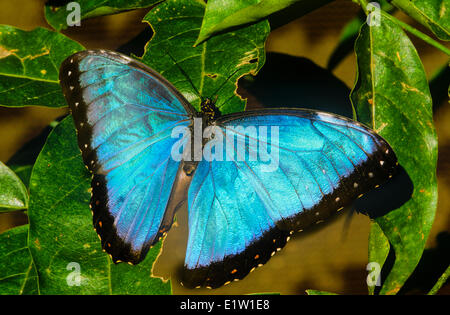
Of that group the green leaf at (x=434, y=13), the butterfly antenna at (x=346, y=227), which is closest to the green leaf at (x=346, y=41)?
the green leaf at (x=434, y=13)

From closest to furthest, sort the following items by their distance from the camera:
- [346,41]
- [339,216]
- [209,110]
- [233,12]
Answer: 1. [233,12]
2. [209,110]
3. [346,41]
4. [339,216]

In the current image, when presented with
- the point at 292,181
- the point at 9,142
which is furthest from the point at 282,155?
the point at 9,142

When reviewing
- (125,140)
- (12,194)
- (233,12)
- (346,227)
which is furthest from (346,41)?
(12,194)

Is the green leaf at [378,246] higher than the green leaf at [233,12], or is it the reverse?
the green leaf at [233,12]

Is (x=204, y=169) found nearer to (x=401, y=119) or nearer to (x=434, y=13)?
(x=401, y=119)

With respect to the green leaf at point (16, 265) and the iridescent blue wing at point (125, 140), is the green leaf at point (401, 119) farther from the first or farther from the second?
the green leaf at point (16, 265)

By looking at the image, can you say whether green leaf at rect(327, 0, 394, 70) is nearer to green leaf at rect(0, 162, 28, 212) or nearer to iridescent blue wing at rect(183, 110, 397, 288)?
iridescent blue wing at rect(183, 110, 397, 288)

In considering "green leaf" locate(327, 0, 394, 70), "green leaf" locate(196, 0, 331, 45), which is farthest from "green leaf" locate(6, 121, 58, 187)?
"green leaf" locate(327, 0, 394, 70)

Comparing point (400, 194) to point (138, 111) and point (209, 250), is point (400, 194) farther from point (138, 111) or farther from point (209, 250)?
point (138, 111)
